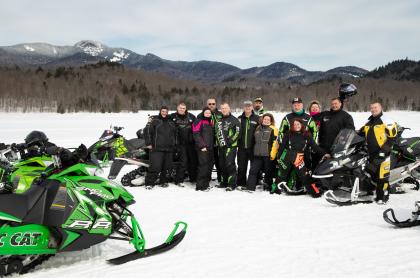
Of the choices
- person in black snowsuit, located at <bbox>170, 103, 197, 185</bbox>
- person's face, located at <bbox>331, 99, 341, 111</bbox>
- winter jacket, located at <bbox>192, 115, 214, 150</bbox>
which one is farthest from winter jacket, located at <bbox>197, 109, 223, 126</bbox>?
person's face, located at <bbox>331, 99, 341, 111</bbox>

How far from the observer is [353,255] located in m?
3.28

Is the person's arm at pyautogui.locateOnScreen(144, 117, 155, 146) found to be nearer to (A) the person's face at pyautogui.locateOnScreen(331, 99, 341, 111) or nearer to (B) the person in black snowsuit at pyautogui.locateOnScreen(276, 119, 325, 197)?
(B) the person in black snowsuit at pyautogui.locateOnScreen(276, 119, 325, 197)

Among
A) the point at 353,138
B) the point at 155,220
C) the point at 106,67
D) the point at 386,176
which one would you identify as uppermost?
the point at 106,67

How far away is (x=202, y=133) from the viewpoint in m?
6.47

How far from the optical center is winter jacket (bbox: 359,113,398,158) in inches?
202

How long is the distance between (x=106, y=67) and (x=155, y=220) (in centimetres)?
9510

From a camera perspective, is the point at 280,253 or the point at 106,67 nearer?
the point at 280,253

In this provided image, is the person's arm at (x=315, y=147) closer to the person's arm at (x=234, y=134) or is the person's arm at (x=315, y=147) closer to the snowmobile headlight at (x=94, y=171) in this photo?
the person's arm at (x=234, y=134)

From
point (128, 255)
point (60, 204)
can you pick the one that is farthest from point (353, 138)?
point (60, 204)

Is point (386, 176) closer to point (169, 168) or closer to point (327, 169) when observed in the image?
point (327, 169)

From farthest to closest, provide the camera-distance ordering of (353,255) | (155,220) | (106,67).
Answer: (106,67)
(155,220)
(353,255)

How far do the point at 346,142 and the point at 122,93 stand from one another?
6212cm

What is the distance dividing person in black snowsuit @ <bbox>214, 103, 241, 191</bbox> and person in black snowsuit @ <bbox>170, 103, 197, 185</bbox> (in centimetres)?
60

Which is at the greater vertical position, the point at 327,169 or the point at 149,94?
the point at 149,94
